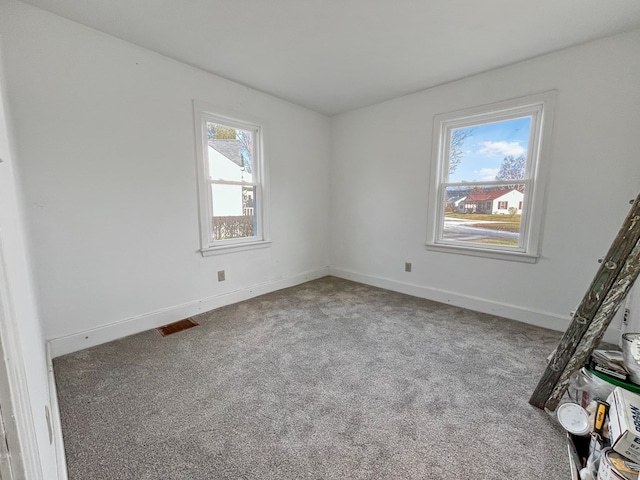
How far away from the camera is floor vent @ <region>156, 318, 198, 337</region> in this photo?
2489mm

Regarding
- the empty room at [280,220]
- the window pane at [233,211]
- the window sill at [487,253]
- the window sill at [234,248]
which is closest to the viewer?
the empty room at [280,220]

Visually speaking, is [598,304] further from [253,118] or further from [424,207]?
[253,118]

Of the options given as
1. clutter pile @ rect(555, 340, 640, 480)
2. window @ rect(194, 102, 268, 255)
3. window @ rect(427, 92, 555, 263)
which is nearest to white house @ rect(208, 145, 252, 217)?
window @ rect(194, 102, 268, 255)

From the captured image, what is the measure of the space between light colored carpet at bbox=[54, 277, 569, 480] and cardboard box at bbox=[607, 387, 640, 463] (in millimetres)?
352

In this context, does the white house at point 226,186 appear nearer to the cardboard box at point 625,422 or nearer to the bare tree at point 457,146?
the bare tree at point 457,146

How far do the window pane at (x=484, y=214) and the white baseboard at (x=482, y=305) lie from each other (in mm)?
638

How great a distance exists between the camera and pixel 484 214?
2971mm

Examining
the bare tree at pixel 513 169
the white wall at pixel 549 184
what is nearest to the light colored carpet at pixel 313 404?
the white wall at pixel 549 184

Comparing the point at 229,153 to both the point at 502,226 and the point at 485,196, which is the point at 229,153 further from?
the point at 502,226

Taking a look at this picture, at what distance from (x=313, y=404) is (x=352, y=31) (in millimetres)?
2641

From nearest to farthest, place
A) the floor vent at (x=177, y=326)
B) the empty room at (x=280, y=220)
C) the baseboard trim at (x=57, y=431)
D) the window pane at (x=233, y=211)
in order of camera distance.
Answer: the baseboard trim at (x=57, y=431) → the empty room at (x=280, y=220) → the floor vent at (x=177, y=326) → the window pane at (x=233, y=211)

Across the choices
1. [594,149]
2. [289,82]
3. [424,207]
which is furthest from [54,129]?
[594,149]

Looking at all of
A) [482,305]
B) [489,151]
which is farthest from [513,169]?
[482,305]

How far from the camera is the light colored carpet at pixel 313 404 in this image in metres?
1.25
